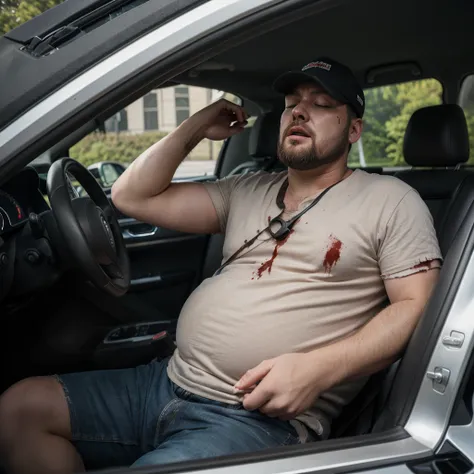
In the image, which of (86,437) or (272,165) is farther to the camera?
(272,165)

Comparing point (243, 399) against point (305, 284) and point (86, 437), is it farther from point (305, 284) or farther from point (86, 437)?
point (86, 437)

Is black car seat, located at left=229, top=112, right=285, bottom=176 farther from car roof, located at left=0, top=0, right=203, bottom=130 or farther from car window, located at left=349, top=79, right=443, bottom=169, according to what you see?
car roof, located at left=0, top=0, right=203, bottom=130

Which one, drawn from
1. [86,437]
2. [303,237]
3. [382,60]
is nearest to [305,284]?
[303,237]

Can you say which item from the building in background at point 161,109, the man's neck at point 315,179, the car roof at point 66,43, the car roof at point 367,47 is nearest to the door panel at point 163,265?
the building in background at point 161,109

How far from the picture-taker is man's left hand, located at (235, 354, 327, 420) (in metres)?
1.51

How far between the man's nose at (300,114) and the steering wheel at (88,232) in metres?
0.64

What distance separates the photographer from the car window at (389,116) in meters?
3.45

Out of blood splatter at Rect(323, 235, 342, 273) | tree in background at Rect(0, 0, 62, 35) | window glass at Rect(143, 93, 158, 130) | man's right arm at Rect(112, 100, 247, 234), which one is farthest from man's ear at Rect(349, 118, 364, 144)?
window glass at Rect(143, 93, 158, 130)

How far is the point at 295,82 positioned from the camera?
194 centimetres

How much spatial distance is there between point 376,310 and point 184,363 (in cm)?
52

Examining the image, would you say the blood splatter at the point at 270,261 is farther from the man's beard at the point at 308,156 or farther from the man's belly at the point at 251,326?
the man's beard at the point at 308,156

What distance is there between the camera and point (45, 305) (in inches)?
96.2

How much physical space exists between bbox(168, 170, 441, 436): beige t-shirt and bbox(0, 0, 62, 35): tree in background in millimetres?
802

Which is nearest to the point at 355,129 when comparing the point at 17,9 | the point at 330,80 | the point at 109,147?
the point at 330,80
